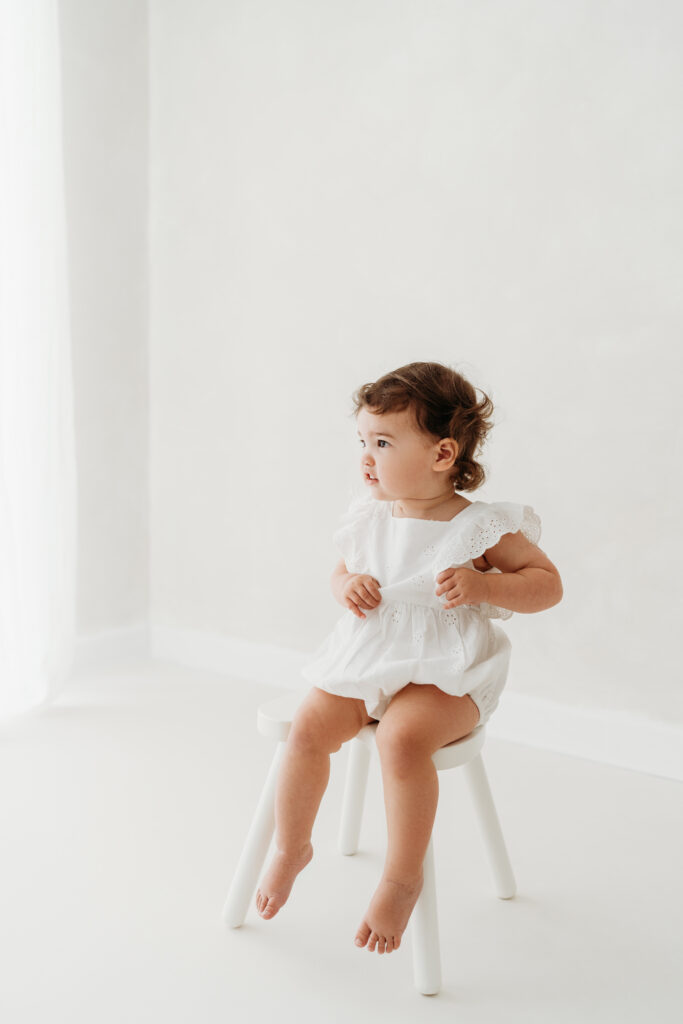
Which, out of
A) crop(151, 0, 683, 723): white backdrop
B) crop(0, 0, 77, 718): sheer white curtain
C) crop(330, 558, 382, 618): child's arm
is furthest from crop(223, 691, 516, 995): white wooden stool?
crop(0, 0, 77, 718): sheer white curtain

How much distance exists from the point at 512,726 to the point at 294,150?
1.53m

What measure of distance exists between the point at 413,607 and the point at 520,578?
0.51 feet

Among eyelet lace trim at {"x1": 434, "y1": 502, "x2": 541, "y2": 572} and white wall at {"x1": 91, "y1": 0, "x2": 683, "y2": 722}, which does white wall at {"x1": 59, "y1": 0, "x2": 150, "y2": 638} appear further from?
eyelet lace trim at {"x1": 434, "y1": 502, "x2": 541, "y2": 572}

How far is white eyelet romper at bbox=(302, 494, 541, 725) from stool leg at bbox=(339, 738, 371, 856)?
236mm

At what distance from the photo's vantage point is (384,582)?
1311mm

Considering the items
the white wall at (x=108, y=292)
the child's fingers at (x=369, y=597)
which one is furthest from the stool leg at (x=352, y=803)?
the white wall at (x=108, y=292)

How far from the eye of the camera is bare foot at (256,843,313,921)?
1.17 metres

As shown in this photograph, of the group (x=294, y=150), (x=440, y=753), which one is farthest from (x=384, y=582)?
(x=294, y=150)

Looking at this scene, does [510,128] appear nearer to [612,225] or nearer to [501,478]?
[612,225]

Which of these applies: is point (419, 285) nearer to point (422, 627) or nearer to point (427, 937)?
point (422, 627)

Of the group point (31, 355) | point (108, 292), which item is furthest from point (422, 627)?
point (108, 292)

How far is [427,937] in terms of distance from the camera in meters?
1.14

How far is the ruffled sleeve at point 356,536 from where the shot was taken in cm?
136

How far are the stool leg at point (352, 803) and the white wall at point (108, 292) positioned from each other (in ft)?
4.25
